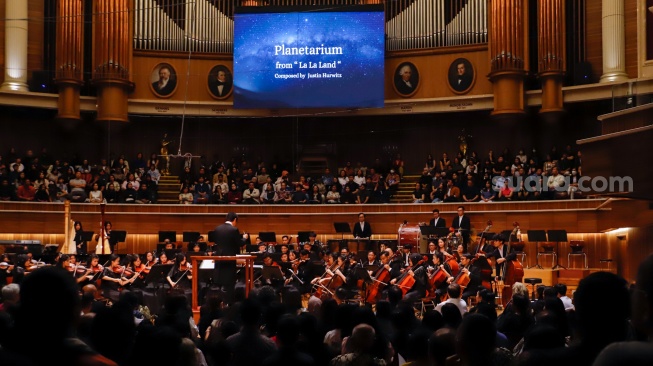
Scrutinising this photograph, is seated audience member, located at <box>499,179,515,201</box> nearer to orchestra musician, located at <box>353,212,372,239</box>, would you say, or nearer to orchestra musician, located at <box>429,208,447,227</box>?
orchestra musician, located at <box>429,208,447,227</box>

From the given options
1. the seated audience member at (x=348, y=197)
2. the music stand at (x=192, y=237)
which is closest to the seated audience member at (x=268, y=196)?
the seated audience member at (x=348, y=197)

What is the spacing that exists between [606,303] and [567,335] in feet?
14.3

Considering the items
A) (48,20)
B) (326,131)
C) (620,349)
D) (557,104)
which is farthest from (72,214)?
(620,349)

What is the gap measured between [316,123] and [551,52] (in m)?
7.15

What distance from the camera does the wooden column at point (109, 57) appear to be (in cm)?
2430

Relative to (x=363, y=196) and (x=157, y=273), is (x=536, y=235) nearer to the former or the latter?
(x=363, y=196)

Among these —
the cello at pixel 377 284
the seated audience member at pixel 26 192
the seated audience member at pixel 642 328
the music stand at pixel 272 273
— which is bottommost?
the cello at pixel 377 284

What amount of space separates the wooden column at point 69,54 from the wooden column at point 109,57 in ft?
1.36

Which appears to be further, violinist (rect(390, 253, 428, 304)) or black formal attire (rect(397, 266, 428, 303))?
violinist (rect(390, 253, 428, 304))

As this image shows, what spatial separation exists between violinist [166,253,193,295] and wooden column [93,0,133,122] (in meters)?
9.03

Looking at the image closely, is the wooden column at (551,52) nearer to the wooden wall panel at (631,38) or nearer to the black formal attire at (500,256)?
the wooden wall panel at (631,38)

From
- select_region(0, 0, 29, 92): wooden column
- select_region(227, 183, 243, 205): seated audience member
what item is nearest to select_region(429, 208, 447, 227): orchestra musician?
select_region(227, 183, 243, 205): seated audience member

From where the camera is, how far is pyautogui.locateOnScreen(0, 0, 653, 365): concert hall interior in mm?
21047

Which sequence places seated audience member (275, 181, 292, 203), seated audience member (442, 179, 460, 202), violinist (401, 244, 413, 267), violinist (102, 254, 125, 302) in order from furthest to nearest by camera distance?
1. seated audience member (275, 181, 292, 203)
2. seated audience member (442, 179, 460, 202)
3. violinist (401, 244, 413, 267)
4. violinist (102, 254, 125, 302)
